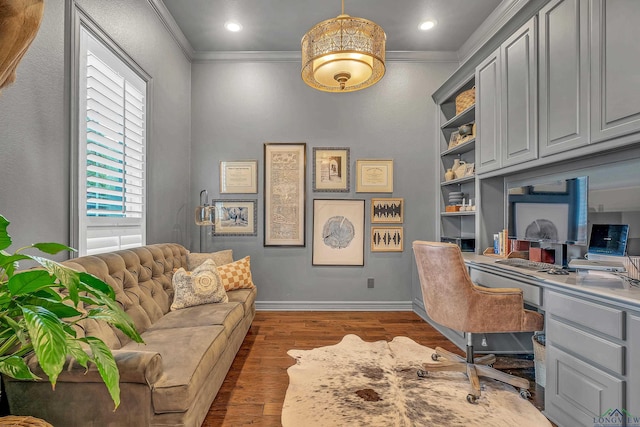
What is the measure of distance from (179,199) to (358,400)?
2885 millimetres

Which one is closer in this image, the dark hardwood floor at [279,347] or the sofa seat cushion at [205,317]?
the dark hardwood floor at [279,347]

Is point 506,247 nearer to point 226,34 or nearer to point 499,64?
point 499,64

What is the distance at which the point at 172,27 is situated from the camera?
3.26 m

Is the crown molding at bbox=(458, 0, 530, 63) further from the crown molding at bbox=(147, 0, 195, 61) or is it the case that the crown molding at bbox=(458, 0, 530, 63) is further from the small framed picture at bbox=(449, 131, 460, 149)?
the crown molding at bbox=(147, 0, 195, 61)

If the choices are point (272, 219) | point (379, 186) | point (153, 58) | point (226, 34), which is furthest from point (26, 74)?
point (379, 186)

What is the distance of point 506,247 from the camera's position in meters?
2.84

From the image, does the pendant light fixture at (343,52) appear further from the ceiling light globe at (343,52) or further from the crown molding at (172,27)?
the crown molding at (172,27)

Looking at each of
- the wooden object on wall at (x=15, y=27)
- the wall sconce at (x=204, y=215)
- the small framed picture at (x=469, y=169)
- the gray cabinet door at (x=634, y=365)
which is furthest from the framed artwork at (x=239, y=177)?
Answer: the gray cabinet door at (x=634, y=365)

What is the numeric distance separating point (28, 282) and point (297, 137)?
3.30 m

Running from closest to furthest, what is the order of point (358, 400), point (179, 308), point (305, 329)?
point (358, 400), point (179, 308), point (305, 329)

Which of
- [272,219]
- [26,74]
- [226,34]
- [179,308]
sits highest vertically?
[226,34]

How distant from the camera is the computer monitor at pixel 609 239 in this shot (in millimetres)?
1890

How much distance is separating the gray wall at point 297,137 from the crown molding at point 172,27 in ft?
0.73

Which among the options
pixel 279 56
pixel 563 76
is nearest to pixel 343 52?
pixel 563 76
